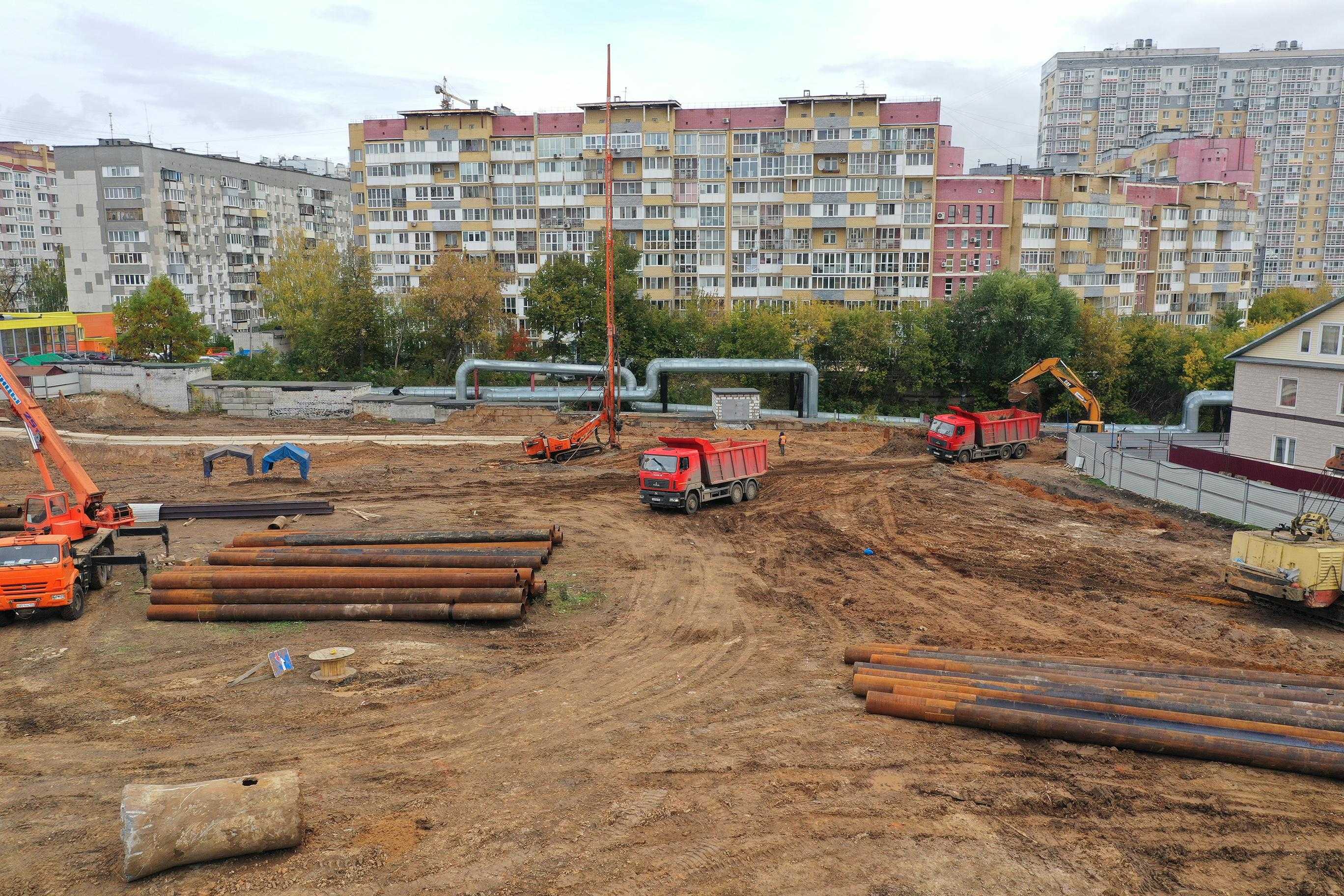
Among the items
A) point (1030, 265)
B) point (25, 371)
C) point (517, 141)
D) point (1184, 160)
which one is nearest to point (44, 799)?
point (25, 371)

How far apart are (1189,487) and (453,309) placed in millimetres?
42907

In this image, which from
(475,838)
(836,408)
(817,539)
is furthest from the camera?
(836,408)

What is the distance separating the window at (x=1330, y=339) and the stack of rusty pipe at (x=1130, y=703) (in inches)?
926

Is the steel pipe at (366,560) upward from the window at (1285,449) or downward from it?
downward

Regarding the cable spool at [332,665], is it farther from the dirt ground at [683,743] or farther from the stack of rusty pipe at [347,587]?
the stack of rusty pipe at [347,587]

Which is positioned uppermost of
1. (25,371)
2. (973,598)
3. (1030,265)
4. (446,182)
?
(446,182)

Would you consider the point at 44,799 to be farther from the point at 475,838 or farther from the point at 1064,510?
the point at 1064,510

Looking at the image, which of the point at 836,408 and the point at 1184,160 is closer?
the point at 836,408

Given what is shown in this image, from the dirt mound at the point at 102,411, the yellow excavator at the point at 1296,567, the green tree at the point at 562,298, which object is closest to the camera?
the yellow excavator at the point at 1296,567

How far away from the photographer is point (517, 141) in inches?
2948

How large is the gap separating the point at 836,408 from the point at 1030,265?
26.3m

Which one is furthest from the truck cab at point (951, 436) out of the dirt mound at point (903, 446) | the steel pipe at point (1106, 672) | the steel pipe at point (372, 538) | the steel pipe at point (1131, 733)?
the steel pipe at point (1131, 733)

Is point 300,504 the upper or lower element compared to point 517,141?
lower

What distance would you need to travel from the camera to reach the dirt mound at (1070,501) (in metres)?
28.8
